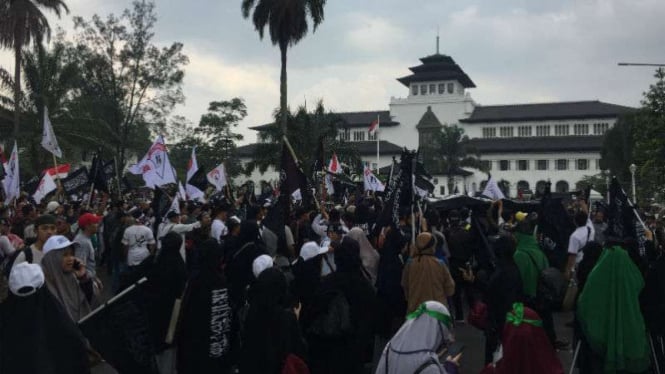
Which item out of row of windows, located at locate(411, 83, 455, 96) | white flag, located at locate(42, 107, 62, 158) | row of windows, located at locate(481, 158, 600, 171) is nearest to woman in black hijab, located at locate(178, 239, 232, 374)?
white flag, located at locate(42, 107, 62, 158)

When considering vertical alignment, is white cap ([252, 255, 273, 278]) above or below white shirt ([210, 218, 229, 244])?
above

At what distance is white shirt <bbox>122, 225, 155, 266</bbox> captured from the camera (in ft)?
29.8

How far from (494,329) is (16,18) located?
2987cm

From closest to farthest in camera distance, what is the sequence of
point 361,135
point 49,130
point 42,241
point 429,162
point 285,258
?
point 42,241 → point 285,258 → point 49,130 → point 429,162 → point 361,135

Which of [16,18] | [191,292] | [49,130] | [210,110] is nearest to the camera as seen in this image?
[191,292]

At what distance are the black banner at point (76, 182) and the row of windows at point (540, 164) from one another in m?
62.5

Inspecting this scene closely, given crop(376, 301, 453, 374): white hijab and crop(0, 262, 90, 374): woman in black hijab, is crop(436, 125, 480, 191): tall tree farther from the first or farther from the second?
crop(0, 262, 90, 374): woman in black hijab

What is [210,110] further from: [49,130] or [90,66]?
[49,130]

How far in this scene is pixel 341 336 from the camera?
17.2ft

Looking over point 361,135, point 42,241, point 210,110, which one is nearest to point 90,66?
point 210,110

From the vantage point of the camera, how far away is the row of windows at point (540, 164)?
73.8 m

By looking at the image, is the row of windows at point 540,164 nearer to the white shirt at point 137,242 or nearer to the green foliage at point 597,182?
the green foliage at point 597,182

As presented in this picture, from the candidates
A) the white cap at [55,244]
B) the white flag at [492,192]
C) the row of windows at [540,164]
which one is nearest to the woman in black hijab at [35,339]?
the white cap at [55,244]

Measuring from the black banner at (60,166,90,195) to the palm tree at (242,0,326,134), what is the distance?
17.0 meters
